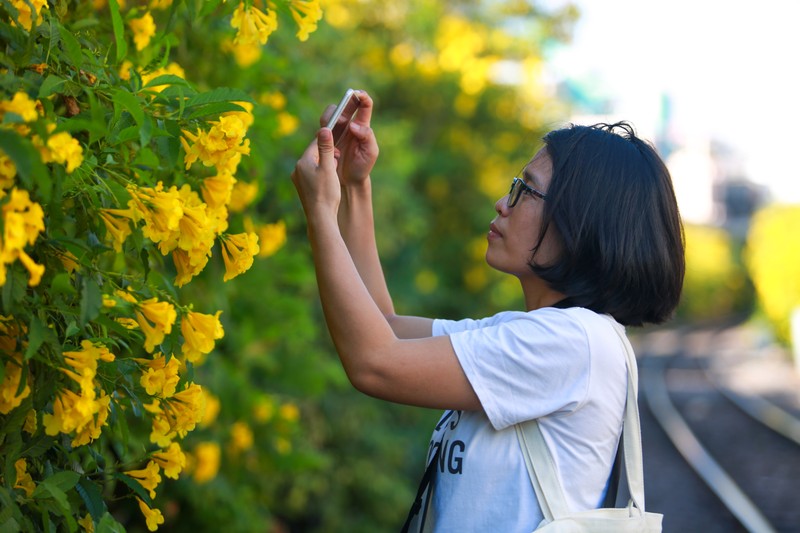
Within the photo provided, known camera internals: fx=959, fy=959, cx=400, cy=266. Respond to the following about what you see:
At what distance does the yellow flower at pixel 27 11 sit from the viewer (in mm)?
1268

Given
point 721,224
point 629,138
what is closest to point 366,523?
point 629,138

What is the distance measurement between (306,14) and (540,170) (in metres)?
0.53

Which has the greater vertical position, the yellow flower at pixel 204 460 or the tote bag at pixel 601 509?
the tote bag at pixel 601 509

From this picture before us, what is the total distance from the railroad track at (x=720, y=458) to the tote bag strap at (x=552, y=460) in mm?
5785

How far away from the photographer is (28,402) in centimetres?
126

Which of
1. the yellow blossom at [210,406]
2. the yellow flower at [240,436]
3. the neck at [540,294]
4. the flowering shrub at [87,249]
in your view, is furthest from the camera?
the yellow flower at [240,436]

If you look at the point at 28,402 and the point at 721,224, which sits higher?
the point at 28,402

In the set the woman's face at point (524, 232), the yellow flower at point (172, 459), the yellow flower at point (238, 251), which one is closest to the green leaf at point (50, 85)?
the yellow flower at point (238, 251)

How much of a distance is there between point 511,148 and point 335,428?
6486mm

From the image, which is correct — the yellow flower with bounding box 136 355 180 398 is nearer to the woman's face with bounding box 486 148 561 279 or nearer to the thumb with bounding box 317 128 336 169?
the thumb with bounding box 317 128 336 169

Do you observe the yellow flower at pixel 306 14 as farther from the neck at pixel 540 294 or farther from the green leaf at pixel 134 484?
the green leaf at pixel 134 484

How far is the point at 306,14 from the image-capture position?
1.81 m

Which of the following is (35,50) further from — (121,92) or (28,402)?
(28,402)

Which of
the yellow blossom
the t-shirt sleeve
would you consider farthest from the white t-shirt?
the yellow blossom
